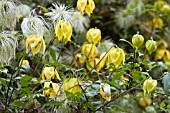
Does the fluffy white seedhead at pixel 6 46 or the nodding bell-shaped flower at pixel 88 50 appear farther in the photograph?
the nodding bell-shaped flower at pixel 88 50

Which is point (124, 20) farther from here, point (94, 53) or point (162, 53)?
point (94, 53)

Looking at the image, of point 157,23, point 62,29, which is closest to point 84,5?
point 62,29

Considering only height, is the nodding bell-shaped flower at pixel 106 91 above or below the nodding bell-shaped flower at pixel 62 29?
below

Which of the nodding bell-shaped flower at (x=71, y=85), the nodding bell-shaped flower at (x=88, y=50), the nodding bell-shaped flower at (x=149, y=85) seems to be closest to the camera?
the nodding bell-shaped flower at (x=149, y=85)

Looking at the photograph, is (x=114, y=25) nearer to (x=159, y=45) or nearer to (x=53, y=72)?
(x=159, y=45)

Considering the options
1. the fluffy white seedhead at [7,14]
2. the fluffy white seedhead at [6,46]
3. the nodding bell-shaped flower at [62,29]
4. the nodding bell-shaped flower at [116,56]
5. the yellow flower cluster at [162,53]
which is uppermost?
the fluffy white seedhead at [7,14]

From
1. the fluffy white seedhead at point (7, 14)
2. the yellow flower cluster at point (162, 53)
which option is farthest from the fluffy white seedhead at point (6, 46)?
the yellow flower cluster at point (162, 53)

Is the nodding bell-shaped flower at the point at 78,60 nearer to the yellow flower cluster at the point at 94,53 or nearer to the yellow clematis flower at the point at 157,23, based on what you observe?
the yellow flower cluster at the point at 94,53
